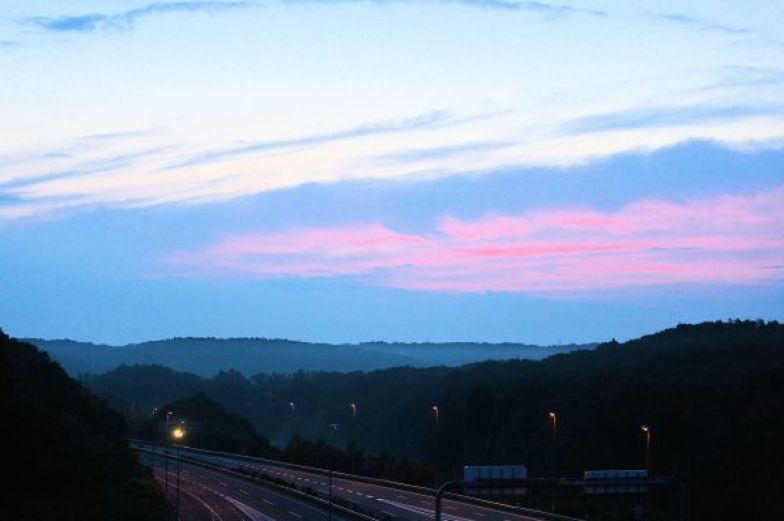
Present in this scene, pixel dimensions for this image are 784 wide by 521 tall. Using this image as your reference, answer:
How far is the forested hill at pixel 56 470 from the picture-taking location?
50188 millimetres

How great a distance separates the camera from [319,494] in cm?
8206

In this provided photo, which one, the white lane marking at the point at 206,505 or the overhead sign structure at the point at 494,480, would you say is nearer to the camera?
the overhead sign structure at the point at 494,480

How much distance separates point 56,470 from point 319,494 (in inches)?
1221

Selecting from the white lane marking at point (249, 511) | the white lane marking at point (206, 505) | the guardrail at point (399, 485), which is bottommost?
the white lane marking at point (249, 511)

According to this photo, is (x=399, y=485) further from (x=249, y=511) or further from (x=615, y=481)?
(x=615, y=481)

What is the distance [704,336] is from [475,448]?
194 ft

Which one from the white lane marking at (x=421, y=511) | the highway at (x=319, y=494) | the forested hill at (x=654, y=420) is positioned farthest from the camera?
the forested hill at (x=654, y=420)

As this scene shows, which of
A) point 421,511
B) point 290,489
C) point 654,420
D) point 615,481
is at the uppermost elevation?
point 654,420

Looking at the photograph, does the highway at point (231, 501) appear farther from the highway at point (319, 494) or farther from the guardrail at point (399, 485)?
the guardrail at point (399, 485)

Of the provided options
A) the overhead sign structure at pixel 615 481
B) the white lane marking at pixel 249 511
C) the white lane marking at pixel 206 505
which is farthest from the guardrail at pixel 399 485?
the overhead sign structure at pixel 615 481

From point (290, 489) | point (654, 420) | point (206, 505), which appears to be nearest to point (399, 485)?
point (290, 489)

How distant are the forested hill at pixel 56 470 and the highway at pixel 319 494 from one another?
1035 cm

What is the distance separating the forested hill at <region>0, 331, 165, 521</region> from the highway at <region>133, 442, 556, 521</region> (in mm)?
10350

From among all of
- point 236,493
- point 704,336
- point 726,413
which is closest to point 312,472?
point 236,493
